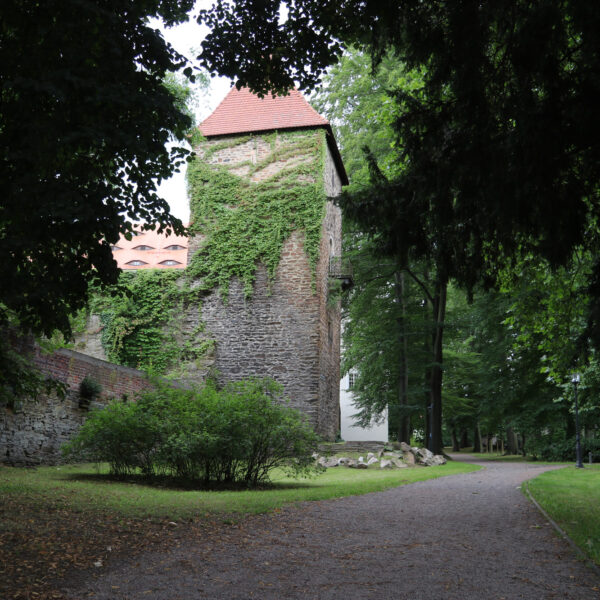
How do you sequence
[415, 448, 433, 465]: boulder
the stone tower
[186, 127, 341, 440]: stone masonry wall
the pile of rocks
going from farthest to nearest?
1. the stone tower
2. [186, 127, 341, 440]: stone masonry wall
3. [415, 448, 433, 465]: boulder
4. the pile of rocks

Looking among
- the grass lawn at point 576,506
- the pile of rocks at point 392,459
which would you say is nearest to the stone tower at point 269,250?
the pile of rocks at point 392,459

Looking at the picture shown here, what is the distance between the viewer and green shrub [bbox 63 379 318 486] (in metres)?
9.64

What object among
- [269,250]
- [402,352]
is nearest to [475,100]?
[269,250]

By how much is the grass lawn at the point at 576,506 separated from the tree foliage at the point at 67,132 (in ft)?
17.2

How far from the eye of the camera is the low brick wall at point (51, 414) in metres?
11.6

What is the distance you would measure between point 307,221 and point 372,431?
16591 mm

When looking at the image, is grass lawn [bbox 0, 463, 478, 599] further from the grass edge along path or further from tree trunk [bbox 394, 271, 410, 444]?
tree trunk [bbox 394, 271, 410, 444]

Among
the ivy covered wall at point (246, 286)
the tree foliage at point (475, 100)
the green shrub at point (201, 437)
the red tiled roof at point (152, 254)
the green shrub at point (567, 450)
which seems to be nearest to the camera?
the tree foliage at point (475, 100)

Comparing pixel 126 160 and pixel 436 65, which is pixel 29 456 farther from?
pixel 436 65

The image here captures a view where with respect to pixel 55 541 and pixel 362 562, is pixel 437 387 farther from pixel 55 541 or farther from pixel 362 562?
pixel 55 541

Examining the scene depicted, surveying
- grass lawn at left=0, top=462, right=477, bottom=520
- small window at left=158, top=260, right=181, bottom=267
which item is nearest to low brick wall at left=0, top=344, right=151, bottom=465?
grass lawn at left=0, top=462, right=477, bottom=520

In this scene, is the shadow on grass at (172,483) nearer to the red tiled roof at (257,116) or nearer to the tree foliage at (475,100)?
the tree foliage at (475,100)

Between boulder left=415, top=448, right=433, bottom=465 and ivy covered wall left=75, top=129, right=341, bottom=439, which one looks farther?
ivy covered wall left=75, top=129, right=341, bottom=439

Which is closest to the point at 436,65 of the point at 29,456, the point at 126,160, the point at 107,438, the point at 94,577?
the point at 126,160
